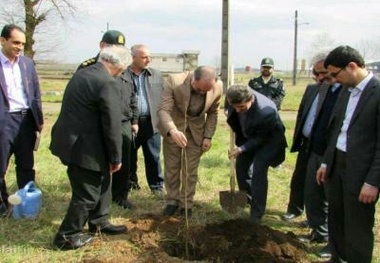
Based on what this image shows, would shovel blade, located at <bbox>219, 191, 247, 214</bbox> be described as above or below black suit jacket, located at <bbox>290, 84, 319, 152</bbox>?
below

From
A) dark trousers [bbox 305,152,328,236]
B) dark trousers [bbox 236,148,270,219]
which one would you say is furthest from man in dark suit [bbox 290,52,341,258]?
dark trousers [bbox 236,148,270,219]

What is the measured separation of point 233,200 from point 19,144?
8.11 ft

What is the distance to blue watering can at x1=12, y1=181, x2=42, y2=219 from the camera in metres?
5.11

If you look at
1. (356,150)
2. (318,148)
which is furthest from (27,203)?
(356,150)

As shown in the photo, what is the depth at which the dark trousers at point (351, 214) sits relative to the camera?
350cm

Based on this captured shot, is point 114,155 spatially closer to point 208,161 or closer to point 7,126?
point 7,126

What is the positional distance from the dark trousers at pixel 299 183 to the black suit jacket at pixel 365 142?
5.82 ft

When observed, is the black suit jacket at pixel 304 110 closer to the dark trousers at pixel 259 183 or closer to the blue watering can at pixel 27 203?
the dark trousers at pixel 259 183

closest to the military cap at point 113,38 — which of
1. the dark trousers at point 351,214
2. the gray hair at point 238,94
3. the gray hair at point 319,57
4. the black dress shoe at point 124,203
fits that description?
the gray hair at point 238,94

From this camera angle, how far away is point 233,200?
5391 mm

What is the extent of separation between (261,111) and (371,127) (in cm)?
171

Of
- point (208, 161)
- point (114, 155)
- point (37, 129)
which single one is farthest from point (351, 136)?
point (208, 161)

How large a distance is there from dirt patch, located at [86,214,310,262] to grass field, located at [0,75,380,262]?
13 centimetres

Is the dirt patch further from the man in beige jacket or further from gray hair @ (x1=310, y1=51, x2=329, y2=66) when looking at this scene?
gray hair @ (x1=310, y1=51, x2=329, y2=66)
